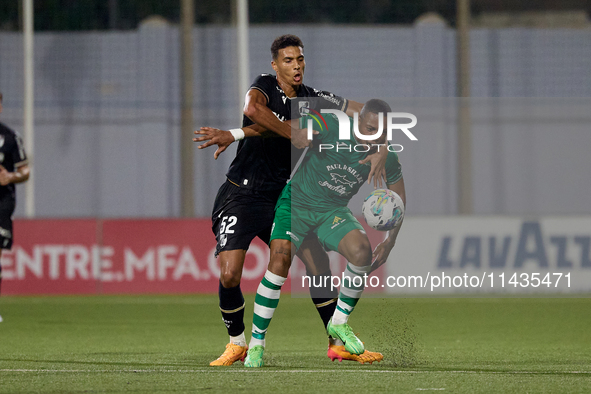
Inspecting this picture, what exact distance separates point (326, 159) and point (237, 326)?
1.22m

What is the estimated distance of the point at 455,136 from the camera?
16891 millimetres

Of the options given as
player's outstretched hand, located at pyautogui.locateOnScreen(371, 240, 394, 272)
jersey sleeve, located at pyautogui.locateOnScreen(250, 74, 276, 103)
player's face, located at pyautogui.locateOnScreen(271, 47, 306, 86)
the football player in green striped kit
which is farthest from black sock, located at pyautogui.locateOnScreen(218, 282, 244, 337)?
player's face, located at pyautogui.locateOnScreen(271, 47, 306, 86)

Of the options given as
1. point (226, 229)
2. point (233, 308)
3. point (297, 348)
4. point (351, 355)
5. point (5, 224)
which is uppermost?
point (226, 229)

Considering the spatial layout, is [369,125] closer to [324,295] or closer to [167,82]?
[324,295]

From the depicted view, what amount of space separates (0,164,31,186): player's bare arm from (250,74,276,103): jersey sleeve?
395cm

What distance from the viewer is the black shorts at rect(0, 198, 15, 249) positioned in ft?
29.9

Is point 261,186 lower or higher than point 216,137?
lower

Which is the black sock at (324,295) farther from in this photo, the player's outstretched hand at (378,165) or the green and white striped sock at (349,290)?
the player's outstretched hand at (378,165)

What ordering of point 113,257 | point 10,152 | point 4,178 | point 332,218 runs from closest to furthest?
point 332,218, point 4,178, point 10,152, point 113,257

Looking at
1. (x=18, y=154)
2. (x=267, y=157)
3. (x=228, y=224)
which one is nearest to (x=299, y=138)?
(x=267, y=157)

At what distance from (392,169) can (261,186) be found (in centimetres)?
85

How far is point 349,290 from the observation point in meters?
6.00

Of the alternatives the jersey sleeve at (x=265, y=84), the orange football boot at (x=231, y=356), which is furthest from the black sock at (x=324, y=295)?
the jersey sleeve at (x=265, y=84)

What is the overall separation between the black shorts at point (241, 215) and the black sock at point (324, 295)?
0.45m
